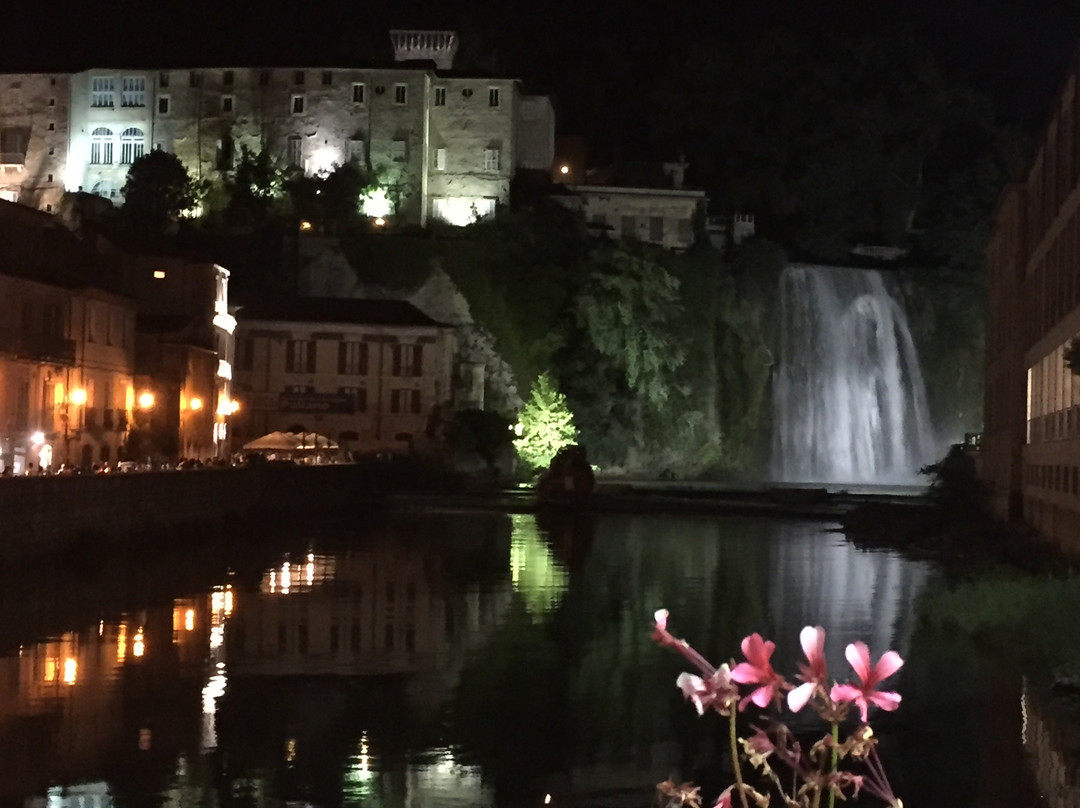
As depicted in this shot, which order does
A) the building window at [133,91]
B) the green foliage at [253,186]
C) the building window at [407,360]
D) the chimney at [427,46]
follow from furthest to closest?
the chimney at [427,46] → the building window at [133,91] → the green foliage at [253,186] → the building window at [407,360]

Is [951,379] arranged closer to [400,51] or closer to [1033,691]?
[400,51]

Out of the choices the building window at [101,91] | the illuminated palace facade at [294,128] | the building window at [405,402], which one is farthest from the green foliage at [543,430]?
the building window at [101,91]

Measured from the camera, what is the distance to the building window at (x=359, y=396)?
230 ft

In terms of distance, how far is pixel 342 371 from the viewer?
7000 centimetres

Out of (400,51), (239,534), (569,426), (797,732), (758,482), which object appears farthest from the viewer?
(400,51)

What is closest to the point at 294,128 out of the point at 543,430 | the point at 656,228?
the point at 656,228

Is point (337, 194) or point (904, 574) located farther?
point (337, 194)

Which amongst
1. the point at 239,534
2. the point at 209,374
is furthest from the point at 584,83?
the point at 239,534

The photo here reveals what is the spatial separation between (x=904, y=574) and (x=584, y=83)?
2832 inches

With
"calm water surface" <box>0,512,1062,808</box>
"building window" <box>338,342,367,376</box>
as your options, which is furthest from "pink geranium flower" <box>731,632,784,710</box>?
"building window" <box>338,342,367,376</box>

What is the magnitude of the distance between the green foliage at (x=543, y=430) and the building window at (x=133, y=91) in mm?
31049

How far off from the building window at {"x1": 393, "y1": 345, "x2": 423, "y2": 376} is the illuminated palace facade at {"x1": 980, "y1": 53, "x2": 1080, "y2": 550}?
28.9 meters

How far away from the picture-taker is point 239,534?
4075 cm

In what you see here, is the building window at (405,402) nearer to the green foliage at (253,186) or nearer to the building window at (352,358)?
the building window at (352,358)
